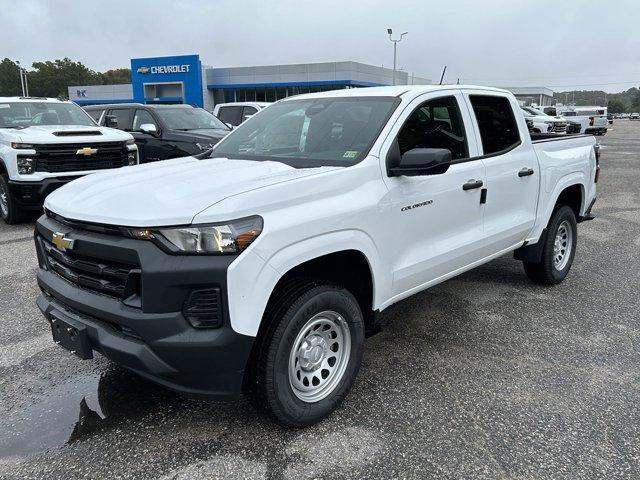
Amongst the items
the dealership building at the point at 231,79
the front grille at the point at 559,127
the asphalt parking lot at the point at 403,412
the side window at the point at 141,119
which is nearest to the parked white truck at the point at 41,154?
the side window at the point at 141,119

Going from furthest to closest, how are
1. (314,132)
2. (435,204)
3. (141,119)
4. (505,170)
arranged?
1. (141,119)
2. (505,170)
3. (314,132)
4. (435,204)

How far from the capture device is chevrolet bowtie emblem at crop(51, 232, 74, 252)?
9.27 feet

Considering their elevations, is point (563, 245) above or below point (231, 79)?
below

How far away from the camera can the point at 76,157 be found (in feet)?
26.5

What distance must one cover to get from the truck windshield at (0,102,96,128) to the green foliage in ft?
354

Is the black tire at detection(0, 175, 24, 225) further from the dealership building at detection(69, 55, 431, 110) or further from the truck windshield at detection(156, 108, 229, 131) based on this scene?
the dealership building at detection(69, 55, 431, 110)

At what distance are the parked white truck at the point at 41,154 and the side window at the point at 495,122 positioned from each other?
6.05 m

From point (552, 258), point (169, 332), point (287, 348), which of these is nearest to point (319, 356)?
point (287, 348)

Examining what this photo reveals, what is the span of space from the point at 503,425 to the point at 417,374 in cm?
71

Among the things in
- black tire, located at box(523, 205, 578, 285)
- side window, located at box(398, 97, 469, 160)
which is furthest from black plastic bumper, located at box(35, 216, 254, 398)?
black tire, located at box(523, 205, 578, 285)

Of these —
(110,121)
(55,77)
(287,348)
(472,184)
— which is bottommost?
(287,348)

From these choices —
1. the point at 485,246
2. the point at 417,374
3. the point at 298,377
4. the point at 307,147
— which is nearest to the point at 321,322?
the point at 298,377

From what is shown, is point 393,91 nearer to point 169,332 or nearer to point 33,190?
point 169,332

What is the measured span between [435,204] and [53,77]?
125533 millimetres
